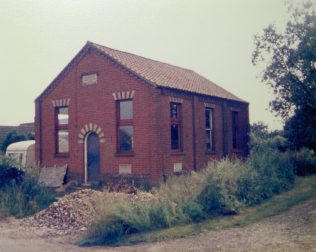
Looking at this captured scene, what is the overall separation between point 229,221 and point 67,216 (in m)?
5.25

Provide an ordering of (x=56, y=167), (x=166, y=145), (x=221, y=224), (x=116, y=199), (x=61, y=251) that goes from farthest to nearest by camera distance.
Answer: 1. (x=56, y=167)
2. (x=166, y=145)
3. (x=116, y=199)
4. (x=221, y=224)
5. (x=61, y=251)

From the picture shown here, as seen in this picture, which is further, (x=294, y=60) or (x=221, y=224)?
(x=294, y=60)

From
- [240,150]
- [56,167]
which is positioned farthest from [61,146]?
[240,150]

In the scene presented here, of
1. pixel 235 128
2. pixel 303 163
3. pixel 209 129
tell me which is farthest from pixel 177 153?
pixel 235 128

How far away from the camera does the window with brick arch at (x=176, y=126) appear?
61.6ft

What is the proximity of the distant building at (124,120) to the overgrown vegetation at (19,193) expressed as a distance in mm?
3791

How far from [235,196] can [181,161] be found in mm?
7045

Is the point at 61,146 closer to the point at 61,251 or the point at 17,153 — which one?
the point at 17,153

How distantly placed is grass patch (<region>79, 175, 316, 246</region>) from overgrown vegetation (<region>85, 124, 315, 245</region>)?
0.56 feet

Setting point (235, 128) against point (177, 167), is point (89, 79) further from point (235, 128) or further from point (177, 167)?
point (235, 128)

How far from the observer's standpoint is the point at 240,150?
25188 mm

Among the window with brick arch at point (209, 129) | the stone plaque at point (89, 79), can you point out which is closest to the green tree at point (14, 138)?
the stone plaque at point (89, 79)

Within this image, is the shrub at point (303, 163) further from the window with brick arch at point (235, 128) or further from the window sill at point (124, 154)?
the window sill at point (124, 154)

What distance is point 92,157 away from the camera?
19.3 metres
